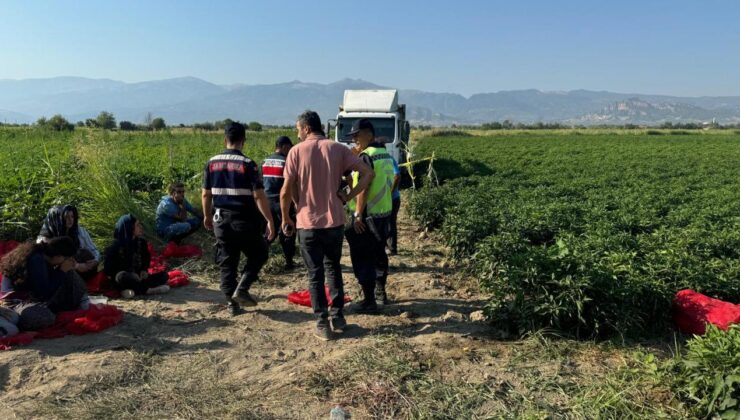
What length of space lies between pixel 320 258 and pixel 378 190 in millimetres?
1078

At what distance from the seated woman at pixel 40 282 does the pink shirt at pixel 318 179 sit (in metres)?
2.20

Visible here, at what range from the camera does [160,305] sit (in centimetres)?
522

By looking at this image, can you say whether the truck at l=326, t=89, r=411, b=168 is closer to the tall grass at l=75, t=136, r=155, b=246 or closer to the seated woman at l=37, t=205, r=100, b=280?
the tall grass at l=75, t=136, r=155, b=246

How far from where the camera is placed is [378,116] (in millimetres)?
15125

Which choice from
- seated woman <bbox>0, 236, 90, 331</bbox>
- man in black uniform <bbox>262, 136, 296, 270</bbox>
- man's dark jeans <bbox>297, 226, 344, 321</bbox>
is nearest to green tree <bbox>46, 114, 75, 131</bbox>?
man in black uniform <bbox>262, 136, 296, 270</bbox>

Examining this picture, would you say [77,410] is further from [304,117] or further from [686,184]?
[686,184]

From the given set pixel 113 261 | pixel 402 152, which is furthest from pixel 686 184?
pixel 113 261

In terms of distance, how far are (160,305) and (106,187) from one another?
9.56 feet

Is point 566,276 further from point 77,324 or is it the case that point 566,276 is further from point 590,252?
point 77,324

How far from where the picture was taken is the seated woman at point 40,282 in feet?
13.7

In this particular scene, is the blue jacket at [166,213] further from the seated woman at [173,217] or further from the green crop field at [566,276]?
the green crop field at [566,276]

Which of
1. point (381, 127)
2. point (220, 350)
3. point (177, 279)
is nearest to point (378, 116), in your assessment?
point (381, 127)

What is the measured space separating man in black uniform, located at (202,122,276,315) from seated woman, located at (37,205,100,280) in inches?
57.1

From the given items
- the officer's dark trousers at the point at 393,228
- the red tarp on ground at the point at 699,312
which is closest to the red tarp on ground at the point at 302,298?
the officer's dark trousers at the point at 393,228
